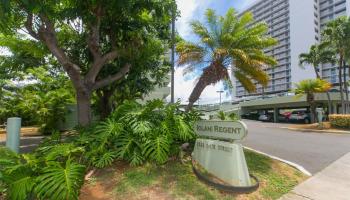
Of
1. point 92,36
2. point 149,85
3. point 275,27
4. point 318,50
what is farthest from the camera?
point 275,27

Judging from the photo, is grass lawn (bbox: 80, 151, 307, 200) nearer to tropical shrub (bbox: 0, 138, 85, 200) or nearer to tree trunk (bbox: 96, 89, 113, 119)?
tropical shrub (bbox: 0, 138, 85, 200)

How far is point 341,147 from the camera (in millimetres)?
12844

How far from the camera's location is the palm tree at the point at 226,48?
10195 mm

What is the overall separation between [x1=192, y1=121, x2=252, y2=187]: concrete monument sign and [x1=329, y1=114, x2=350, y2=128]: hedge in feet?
63.5

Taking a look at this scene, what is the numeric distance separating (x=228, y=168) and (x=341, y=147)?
895 centimetres

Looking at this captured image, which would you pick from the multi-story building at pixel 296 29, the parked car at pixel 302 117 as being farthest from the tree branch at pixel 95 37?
the multi-story building at pixel 296 29

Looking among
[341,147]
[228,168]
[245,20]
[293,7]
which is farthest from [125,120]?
[293,7]

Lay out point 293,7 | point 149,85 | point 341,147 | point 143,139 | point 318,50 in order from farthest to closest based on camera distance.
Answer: point 293,7
point 318,50
point 149,85
point 341,147
point 143,139

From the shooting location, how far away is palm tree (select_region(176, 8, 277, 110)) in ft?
33.4

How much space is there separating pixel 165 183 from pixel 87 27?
21.5 feet

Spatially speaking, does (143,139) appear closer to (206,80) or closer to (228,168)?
(228,168)

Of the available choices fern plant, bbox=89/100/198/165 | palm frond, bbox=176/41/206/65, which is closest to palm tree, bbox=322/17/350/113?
palm frond, bbox=176/41/206/65

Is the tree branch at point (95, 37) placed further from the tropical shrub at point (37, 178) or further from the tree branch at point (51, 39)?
the tropical shrub at point (37, 178)

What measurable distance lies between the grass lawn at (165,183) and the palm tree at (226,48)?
3485mm
